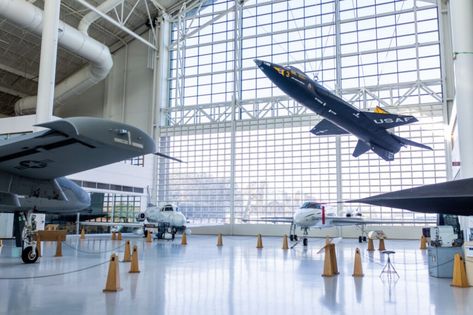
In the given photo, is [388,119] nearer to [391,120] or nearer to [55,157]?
[391,120]

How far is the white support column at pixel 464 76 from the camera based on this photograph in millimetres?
12633

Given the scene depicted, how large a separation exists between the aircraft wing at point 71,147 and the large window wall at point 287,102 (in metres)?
23.9

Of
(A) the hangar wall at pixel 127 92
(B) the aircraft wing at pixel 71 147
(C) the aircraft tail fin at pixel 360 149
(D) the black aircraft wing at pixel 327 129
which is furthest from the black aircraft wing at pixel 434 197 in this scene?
(A) the hangar wall at pixel 127 92

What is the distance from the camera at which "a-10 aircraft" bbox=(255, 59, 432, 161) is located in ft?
55.2

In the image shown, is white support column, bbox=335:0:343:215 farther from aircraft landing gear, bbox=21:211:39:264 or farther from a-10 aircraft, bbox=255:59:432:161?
aircraft landing gear, bbox=21:211:39:264

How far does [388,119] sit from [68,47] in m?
19.4

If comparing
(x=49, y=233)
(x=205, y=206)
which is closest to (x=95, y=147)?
(x=49, y=233)

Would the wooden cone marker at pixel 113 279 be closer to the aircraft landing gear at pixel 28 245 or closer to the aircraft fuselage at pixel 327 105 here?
the aircraft landing gear at pixel 28 245

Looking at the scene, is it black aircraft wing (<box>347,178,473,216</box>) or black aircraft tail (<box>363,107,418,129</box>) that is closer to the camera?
black aircraft wing (<box>347,178,473,216</box>)

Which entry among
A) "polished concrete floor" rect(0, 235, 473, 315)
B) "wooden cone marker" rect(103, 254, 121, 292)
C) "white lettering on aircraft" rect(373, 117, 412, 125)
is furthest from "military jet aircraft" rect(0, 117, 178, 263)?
"white lettering on aircraft" rect(373, 117, 412, 125)

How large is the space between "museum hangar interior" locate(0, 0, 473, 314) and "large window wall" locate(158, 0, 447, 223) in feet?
0.37

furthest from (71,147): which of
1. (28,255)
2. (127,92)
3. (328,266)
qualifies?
(127,92)

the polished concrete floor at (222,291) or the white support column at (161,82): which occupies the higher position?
the white support column at (161,82)

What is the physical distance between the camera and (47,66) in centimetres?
2006
